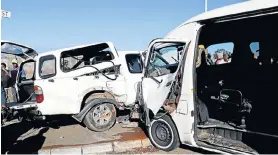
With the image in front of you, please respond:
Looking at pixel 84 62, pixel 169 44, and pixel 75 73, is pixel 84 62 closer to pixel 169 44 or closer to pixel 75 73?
pixel 75 73

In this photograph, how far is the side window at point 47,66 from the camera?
7.58 metres

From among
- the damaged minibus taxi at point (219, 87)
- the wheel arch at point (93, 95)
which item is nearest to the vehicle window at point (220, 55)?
the damaged minibus taxi at point (219, 87)

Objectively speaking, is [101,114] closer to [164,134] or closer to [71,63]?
[71,63]

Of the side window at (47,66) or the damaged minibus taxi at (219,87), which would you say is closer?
the damaged minibus taxi at (219,87)

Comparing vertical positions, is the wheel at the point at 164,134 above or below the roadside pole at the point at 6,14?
below

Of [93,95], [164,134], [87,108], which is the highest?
[93,95]

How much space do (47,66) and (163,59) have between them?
3.36 meters

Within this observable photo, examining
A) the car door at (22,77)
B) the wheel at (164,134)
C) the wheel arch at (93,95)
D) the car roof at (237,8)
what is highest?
the car roof at (237,8)

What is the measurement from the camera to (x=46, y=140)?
21.7 feet

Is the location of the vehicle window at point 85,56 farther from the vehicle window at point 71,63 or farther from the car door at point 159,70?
the car door at point 159,70

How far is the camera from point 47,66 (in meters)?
7.78

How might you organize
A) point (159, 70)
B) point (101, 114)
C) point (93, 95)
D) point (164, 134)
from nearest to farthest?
point (164, 134)
point (159, 70)
point (101, 114)
point (93, 95)

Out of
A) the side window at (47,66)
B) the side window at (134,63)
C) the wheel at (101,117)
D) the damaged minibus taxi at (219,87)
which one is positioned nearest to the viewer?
the damaged minibus taxi at (219,87)

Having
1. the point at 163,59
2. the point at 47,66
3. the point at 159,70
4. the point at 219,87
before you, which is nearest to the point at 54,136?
the point at 47,66
